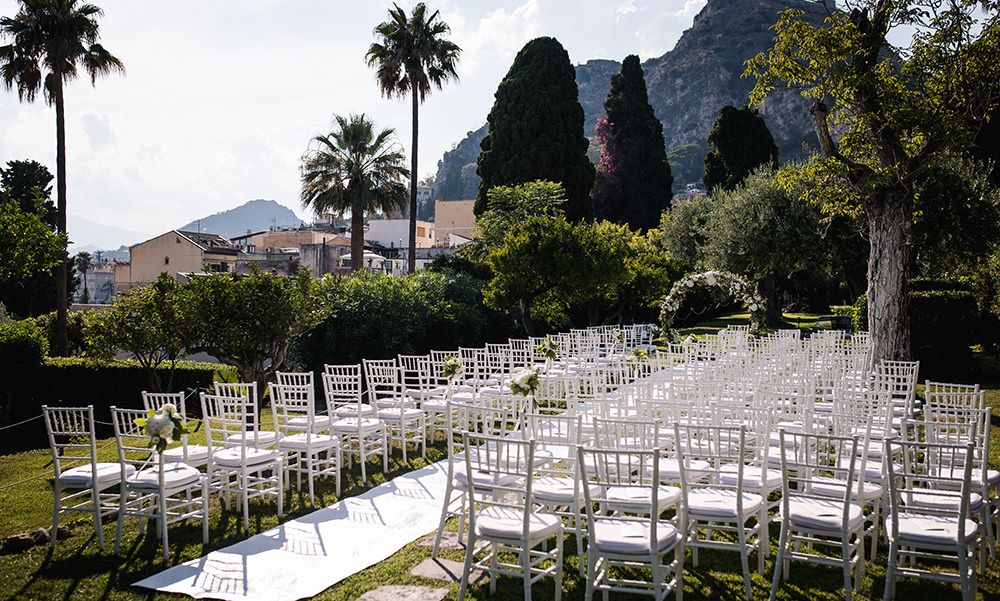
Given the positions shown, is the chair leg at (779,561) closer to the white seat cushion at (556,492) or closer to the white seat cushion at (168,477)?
the white seat cushion at (556,492)

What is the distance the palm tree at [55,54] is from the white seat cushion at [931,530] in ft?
69.6

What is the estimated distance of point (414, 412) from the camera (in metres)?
9.07

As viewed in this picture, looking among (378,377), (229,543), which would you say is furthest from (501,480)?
(378,377)

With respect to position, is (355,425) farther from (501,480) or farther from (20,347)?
(20,347)

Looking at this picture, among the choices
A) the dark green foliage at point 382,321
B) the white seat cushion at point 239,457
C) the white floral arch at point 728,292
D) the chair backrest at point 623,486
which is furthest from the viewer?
the white floral arch at point 728,292

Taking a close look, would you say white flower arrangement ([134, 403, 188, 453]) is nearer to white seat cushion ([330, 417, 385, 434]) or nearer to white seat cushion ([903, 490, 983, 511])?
white seat cushion ([330, 417, 385, 434])

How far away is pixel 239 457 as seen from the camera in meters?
6.85

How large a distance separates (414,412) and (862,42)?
11.0 metres

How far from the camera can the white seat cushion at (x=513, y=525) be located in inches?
188

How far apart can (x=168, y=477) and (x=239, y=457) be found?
26.5 inches

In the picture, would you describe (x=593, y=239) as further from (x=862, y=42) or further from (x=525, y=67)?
(x=525, y=67)

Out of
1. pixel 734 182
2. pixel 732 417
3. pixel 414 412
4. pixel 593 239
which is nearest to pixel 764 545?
pixel 732 417

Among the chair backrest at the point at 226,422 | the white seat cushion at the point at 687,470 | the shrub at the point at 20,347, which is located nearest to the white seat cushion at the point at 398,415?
the chair backrest at the point at 226,422

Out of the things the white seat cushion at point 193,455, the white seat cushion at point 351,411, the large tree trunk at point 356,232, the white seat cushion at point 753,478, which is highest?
the large tree trunk at point 356,232
